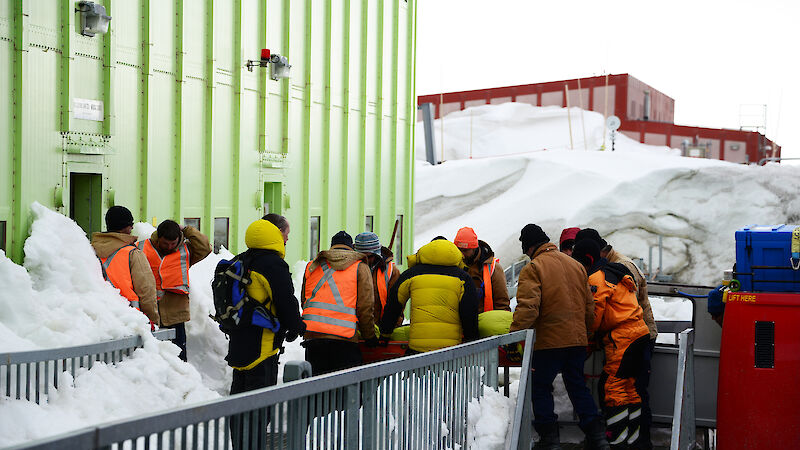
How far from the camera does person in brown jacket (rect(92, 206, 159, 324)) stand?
23.2 ft

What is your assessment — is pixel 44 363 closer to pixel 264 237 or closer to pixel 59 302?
pixel 264 237

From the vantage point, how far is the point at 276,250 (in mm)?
5977

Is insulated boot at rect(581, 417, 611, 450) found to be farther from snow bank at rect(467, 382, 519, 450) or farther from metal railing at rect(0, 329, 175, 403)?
metal railing at rect(0, 329, 175, 403)

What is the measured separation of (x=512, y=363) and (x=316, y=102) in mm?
8554

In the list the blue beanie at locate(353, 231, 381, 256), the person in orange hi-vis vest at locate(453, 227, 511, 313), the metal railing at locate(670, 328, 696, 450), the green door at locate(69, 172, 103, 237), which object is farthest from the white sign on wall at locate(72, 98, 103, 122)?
the metal railing at locate(670, 328, 696, 450)

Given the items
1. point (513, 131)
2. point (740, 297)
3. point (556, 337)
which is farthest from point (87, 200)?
point (513, 131)

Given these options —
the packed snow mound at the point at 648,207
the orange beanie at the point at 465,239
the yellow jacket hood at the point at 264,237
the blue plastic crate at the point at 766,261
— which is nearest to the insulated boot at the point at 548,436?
the orange beanie at the point at 465,239

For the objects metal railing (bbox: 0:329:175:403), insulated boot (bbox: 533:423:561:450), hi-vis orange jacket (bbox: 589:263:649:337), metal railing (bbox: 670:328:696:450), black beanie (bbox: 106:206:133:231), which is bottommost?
insulated boot (bbox: 533:423:561:450)

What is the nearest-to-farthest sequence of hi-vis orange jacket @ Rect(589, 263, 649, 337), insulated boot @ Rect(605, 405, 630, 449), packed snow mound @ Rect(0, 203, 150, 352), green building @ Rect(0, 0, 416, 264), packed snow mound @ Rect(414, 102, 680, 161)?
packed snow mound @ Rect(0, 203, 150, 352) → insulated boot @ Rect(605, 405, 630, 449) → hi-vis orange jacket @ Rect(589, 263, 649, 337) → green building @ Rect(0, 0, 416, 264) → packed snow mound @ Rect(414, 102, 680, 161)

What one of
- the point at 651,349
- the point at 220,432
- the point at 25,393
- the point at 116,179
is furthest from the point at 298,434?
the point at 116,179

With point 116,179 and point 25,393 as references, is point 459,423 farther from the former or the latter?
point 116,179

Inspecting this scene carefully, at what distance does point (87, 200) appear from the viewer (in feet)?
31.3

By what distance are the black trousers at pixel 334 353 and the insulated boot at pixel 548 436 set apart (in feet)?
5.03

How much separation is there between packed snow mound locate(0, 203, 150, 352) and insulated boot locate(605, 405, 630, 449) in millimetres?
3739
